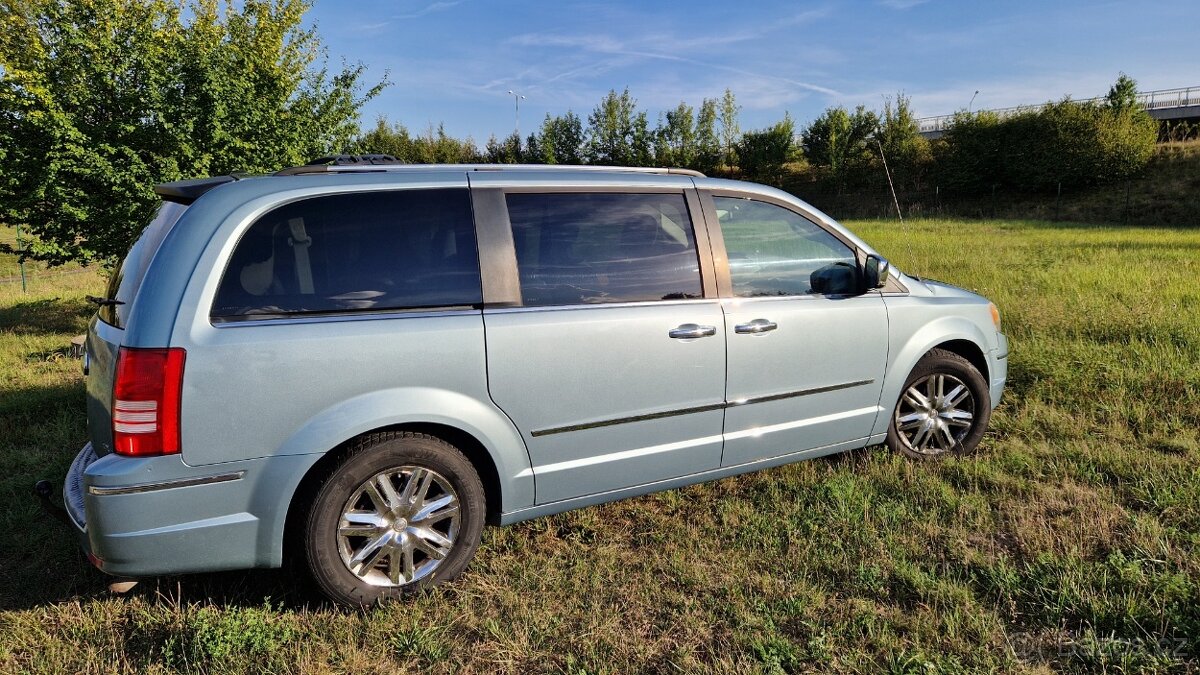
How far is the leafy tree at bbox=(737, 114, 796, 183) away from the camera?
46.1 m

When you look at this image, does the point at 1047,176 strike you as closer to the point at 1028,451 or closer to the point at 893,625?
the point at 1028,451

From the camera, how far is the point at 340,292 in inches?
105

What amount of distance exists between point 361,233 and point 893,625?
252 cm

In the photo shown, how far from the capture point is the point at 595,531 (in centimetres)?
350

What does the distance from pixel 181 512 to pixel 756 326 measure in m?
2.49

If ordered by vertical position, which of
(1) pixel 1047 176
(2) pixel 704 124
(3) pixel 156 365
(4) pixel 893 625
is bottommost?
(4) pixel 893 625

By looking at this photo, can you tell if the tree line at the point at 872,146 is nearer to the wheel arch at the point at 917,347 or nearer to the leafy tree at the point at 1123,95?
the leafy tree at the point at 1123,95

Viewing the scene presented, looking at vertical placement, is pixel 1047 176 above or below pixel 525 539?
above

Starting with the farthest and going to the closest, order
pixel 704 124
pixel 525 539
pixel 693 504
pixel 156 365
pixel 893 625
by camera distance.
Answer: pixel 704 124
pixel 693 504
pixel 525 539
pixel 893 625
pixel 156 365

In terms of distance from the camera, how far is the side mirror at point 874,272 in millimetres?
3717

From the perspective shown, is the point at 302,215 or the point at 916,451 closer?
the point at 302,215

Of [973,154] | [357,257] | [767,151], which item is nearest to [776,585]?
[357,257]

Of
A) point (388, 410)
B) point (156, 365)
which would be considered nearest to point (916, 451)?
point (388, 410)

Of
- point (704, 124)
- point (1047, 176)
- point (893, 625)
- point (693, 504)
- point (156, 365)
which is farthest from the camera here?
point (704, 124)
